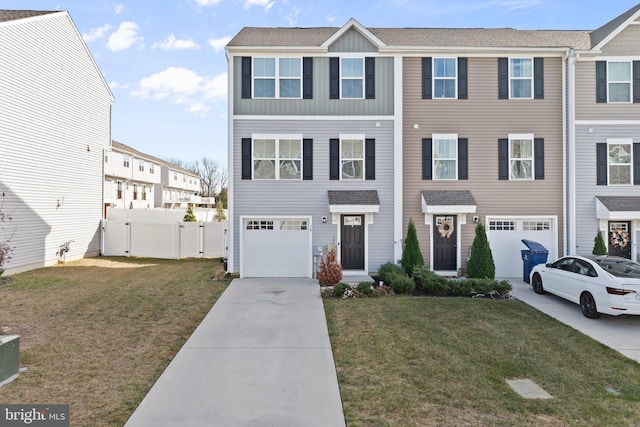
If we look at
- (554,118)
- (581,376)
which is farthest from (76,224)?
(554,118)

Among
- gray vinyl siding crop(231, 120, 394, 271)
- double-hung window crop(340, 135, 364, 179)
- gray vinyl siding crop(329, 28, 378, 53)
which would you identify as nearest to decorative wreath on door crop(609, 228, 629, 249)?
gray vinyl siding crop(231, 120, 394, 271)

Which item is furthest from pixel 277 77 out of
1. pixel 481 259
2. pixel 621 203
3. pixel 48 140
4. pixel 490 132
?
pixel 621 203

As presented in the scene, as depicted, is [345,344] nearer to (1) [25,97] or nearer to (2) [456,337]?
(2) [456,337]

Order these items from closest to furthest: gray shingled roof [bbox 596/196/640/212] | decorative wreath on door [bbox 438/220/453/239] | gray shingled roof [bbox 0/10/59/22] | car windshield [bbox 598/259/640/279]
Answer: car windshield [bbox 598/259/640/279]
gray shingled roof [bbox 596/196/640/212]
decorative wreath on door [bbox 438/220/453/239]
gray shingled roof [bbox 0/10/59/22]

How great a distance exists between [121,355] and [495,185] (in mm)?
12612

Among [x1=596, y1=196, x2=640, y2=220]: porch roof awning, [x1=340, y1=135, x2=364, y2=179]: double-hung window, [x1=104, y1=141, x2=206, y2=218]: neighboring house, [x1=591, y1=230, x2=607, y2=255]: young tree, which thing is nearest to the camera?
[x1=591, y1=230, x2=607, y2=255]: young tree

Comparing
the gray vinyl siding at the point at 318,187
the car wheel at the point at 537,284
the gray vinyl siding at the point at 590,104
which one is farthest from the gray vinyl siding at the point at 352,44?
the car wheel at the point at 537,284

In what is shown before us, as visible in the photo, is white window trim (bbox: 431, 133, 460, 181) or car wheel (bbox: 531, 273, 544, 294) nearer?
car wheel (bbox: 531, 273, 544, 294)

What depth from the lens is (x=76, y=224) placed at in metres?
17.4

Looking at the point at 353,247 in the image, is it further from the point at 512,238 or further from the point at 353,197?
the point at 512,238

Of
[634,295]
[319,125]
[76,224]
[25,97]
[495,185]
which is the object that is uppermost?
[25,97]

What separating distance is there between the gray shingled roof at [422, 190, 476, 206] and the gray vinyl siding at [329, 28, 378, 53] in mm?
5480

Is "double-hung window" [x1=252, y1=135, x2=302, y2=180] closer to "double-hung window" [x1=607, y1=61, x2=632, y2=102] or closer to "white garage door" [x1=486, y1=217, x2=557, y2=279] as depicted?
"white garage door" [x1=486, y1=217, x2=557, y2=279]

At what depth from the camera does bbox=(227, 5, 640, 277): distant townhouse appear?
1336 cm
